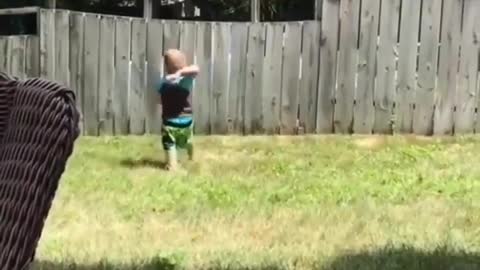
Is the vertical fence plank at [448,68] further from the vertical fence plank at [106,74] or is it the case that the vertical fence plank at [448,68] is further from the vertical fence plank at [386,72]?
the vertical fence plank at [106,74]

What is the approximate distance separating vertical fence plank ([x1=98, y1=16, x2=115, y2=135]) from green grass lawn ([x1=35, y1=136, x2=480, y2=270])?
10.2 inches

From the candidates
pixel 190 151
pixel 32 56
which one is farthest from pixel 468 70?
pixel 32 56

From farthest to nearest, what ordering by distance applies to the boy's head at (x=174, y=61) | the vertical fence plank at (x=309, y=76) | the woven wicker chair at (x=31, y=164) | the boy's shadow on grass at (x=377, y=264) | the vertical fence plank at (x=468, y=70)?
the vertical fence plank at (x=309, y=76)
the vertical fence plank at (x=468, y=70)
the boy's head at (x=174, y=61)
the boy's shadow on grass at (x=377, y=264)
the woven wicker chair at (x=31, y=164)

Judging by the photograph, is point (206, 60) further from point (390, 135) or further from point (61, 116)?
point (61, 116)

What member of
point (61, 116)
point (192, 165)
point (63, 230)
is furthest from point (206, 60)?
point (61, 116)

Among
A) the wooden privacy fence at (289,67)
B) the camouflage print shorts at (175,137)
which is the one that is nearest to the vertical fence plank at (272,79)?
the wooden privacy fence at (289,67)

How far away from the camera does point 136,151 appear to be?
888 cm

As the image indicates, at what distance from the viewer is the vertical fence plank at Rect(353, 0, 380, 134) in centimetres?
933

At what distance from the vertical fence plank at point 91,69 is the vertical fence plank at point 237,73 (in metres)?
1.34

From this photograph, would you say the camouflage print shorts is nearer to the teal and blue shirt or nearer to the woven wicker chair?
the teal and blue shirt

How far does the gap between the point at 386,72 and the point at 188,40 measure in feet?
6.43

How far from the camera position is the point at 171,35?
953 cm

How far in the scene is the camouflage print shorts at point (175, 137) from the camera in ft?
27.3

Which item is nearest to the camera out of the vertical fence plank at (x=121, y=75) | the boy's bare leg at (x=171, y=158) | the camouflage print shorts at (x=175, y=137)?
the boy's bare leg at (x=171, y=158)
